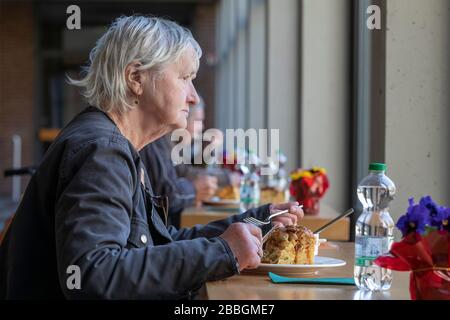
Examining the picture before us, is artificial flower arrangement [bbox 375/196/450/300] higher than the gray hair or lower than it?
lower

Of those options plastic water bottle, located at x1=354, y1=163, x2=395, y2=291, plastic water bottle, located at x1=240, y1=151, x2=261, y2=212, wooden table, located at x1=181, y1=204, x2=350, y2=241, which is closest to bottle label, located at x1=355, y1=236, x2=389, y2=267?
plastic water bottle, located at x1=354, y1=163, x2=395, y2=291

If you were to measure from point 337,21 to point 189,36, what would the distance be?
3203mm

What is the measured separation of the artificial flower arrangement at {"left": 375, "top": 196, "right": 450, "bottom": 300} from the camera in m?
1.48

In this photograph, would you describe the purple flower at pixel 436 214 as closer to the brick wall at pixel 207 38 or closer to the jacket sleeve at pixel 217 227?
the jacket sleeve at pixel 217 227

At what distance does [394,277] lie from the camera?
6.48ft

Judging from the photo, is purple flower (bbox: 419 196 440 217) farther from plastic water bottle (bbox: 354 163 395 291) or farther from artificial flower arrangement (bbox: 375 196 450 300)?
plastic water bottle (bbox: 354 163 395 291)

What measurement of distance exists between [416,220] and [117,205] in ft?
1.96

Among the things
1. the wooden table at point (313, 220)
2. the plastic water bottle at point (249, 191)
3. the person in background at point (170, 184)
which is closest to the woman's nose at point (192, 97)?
the wooden table at point (313, 220)

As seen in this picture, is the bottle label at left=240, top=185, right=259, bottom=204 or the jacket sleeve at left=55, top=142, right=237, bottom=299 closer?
the jacket sleeve at left=55, top=142, right=237, bottom=299

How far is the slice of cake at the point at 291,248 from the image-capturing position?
2.08 metres

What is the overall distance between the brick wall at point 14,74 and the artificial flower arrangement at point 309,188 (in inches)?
488

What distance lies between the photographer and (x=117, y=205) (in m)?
1.71

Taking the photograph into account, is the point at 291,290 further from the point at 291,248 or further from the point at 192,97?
the point at 192,97

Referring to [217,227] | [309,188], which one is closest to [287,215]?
[217,227]
